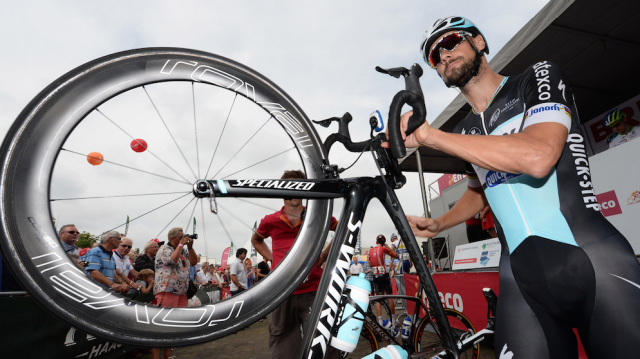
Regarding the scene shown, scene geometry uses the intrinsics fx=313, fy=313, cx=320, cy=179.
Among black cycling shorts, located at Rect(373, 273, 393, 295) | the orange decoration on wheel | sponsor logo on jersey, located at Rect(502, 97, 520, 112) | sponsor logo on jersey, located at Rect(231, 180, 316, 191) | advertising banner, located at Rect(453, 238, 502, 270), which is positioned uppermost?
sponsor logo on jersey, located at Rect(502, 97, 520, 112)

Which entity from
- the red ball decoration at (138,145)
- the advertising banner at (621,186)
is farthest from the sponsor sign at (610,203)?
the red ball decoration at (138,145)

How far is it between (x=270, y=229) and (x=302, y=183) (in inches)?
80.8

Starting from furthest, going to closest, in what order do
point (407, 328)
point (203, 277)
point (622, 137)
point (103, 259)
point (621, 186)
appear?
point (203, 277), point (622, 137), point (621, 186), point (407, 328), point (103, 259)

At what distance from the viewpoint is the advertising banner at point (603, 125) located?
646 centimetres

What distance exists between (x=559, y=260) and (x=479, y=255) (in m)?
4.59

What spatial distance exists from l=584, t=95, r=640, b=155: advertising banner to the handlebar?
A: 7935mm

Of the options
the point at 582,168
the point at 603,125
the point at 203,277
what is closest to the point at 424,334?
the point at 582,168

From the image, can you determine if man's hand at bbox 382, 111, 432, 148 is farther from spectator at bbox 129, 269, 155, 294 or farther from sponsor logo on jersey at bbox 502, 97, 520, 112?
spectator at bbox 129, 269, 155, 294

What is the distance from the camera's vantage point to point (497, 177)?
1628 mm

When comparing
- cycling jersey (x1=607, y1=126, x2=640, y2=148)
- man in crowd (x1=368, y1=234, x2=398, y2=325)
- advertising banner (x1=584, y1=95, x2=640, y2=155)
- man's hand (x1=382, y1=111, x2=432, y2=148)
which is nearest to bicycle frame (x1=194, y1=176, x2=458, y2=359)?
man's hand (x1=382, y1=111, x2=432, y2=148)

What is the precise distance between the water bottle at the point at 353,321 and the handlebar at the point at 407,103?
52 cm

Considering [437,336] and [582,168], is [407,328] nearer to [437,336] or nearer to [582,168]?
[437,336]

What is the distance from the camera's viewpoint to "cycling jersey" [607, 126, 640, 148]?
575cm

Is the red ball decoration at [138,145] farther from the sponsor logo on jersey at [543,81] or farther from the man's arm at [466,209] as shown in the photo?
the sponsor logo on jersey at [543,81]
